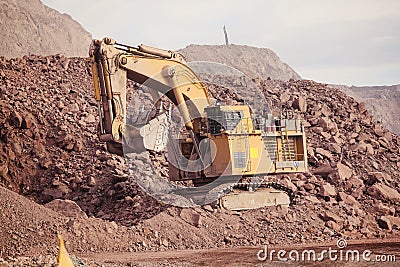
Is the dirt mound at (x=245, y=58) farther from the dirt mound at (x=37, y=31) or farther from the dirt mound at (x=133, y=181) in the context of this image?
the dirt mound at (x=133, y=181)

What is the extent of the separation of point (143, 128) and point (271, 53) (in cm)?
5037

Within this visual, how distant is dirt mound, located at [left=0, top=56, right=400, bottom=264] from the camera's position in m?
14.2

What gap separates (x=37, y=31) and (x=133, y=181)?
36168 millimetres

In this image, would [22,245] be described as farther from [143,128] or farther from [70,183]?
[70,183]

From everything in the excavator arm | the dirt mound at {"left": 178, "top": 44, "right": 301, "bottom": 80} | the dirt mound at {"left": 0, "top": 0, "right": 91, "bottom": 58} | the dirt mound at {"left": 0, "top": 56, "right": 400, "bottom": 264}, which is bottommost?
the dirt mound at {"left": 0, "top": 56, "right": 400, "bottom": 264}

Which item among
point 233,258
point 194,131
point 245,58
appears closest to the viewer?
point 233,258

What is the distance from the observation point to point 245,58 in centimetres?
5753

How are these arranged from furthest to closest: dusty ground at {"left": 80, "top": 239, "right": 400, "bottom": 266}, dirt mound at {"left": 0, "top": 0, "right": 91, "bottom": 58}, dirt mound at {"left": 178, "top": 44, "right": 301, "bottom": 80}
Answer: dirt mound at {"left": 178, "top": 44, "right": 301, "bottom": 80} < dirt mound at {"left": 0, "top": 0, "right": 91, "bottom": 58} < dusty ground at {"left": 80, "top": 239, "right": 400, "bottom": 266}

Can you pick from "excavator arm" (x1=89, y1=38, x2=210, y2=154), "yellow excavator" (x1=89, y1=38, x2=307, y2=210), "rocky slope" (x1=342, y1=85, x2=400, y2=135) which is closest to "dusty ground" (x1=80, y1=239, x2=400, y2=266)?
"yellow excavator" (x1=89, y1=38, x2=307, y2=210)

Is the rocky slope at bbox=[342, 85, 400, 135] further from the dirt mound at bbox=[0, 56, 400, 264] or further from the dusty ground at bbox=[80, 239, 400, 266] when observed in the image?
the dusty ground at bbox=[80, 239, 400, 266]

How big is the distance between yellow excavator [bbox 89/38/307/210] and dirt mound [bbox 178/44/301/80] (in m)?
32.9

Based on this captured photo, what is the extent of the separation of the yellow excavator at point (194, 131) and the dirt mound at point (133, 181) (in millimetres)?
861

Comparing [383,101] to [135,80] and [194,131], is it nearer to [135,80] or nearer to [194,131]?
[194,131]

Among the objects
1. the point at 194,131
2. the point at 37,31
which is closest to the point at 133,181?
the point at 194,131
